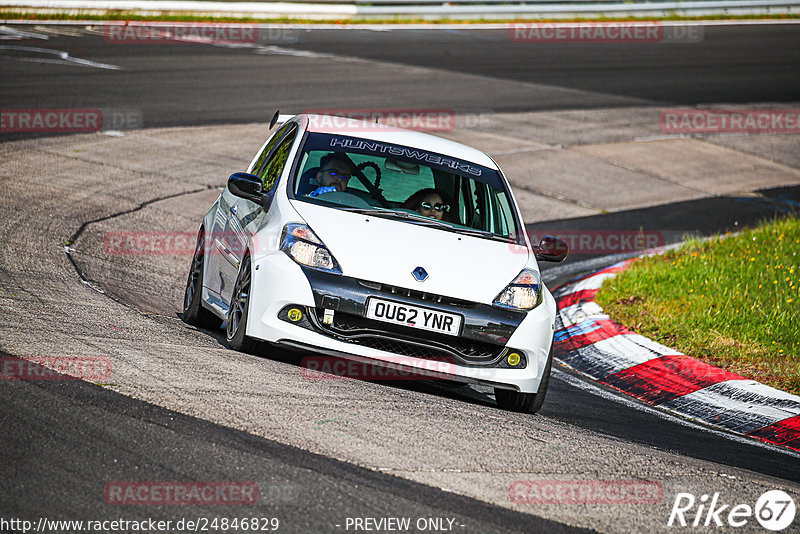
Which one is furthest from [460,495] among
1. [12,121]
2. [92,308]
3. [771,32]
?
[771,32]

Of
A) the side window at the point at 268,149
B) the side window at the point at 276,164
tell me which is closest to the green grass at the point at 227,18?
the side window at the point at 268,149

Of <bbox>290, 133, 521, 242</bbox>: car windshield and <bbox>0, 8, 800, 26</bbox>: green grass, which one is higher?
<bbox>0, 8, 800, 26</bbox>: green grass

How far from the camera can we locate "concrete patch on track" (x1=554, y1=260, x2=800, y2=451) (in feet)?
23.2

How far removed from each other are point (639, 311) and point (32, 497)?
6424 millimetres

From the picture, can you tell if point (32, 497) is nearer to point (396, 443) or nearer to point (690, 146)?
point (396, 443)

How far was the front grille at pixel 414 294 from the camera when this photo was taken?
6.06 meters

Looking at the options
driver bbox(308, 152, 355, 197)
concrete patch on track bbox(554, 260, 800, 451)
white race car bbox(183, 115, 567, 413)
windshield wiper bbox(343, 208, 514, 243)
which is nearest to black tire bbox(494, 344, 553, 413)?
white race car bbox(183, 115, 567, 413)

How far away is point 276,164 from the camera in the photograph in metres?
7.40

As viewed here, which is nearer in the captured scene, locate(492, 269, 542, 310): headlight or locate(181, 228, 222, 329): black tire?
locate(492, 269, 542, 310): headlight

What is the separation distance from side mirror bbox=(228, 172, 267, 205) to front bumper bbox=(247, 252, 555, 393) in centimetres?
73

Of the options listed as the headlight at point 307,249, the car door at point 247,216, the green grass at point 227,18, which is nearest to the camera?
the headlight at point 307,249

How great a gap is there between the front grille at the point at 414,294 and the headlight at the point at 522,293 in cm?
26

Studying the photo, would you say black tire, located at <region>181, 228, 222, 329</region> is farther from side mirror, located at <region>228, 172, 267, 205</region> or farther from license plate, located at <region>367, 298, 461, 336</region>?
license plate, located at <region>367, 298, 461, 336</region>

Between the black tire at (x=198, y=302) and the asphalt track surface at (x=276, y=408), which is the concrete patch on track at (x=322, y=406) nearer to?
the asphalt track surface at (x=276, y=408)
